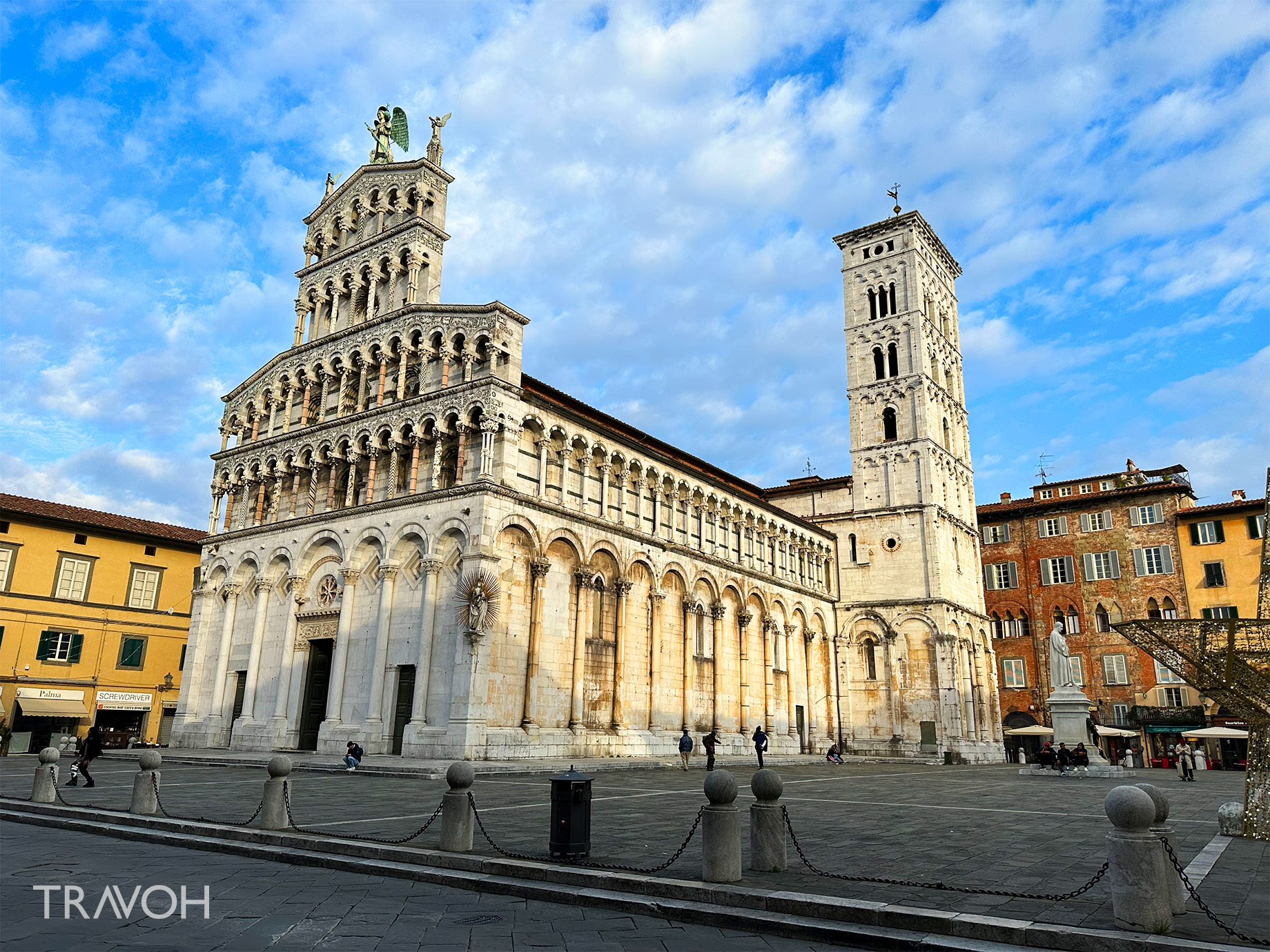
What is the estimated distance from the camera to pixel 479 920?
748 cm

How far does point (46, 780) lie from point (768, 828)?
13.9 metres

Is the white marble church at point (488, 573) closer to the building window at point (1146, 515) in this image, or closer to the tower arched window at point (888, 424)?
the tower arched window at point (888, 424)

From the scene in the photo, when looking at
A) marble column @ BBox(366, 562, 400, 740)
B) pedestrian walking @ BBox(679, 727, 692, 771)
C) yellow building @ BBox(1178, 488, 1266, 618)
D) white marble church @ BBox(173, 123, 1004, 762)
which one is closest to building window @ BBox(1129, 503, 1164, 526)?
yellow building @ BBox(1178, 488, 1266, 618)

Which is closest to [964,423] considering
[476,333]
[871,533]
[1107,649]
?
[871,533]

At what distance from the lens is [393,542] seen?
29000 mm

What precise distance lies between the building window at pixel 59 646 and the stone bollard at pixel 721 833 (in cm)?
4019

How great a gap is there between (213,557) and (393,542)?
39.3 feet

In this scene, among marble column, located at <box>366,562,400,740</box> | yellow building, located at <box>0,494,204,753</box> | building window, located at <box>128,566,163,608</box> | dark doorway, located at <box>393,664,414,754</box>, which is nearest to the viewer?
dark doorway, located at <box>393,664,414,754</box>

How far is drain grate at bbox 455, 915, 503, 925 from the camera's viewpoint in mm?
7359

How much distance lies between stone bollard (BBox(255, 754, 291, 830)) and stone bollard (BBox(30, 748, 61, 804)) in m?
5.76

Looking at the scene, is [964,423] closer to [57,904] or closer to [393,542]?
[393,542]

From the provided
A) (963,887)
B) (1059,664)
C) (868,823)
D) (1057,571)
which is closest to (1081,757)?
(1059,664)

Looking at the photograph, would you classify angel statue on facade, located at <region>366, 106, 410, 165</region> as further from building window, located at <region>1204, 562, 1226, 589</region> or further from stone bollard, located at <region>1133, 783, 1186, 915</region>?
building window, located at <region>1204, 562, 1226, 589</region>

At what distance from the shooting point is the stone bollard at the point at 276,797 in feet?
38.8
